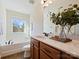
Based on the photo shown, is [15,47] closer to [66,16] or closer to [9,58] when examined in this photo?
[9,58]

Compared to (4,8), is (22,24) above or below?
below

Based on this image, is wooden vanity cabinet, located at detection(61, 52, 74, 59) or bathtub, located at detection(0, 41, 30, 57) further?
bathtub, located at detection(0, 41, 30, 57)

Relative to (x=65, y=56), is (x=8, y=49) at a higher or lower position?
lower

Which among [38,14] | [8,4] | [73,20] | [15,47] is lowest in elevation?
[15,47]

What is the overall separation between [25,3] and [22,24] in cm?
89

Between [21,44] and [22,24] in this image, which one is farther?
[22,24]

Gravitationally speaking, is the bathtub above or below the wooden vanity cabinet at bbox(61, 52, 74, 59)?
below

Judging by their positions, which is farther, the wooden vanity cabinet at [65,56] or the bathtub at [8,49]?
the bathtub at [8,49]

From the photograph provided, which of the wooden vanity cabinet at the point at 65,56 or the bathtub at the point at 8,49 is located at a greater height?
the wooden vanity cabinet at the point at 65,56

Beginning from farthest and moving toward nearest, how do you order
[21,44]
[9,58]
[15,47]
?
[21,44] → [15,47] → [9,58]

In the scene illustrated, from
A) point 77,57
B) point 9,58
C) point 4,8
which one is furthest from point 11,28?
point 77,57

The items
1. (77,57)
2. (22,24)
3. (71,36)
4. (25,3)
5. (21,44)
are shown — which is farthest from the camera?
(22,24)

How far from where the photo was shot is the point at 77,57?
0.80 metres

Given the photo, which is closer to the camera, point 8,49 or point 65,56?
point 65,56
